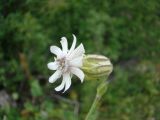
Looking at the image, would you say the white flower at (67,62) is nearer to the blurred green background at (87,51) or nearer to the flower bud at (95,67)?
the flower bud at (95,67)

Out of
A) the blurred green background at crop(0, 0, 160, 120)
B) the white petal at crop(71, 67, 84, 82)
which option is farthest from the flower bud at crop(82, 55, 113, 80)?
the blurred green background at crop(0, 0, 160, 120)

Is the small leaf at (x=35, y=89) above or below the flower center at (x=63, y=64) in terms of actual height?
below

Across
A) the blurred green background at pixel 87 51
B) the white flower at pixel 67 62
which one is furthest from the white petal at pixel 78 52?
the blurred green background at pixel 87 51

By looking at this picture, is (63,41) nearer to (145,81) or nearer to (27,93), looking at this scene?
(27,93)

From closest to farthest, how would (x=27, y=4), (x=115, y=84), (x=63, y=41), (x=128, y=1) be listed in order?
(x=63, y=41) < (x=27, y=4) < (x=115, y=84) < (x=128, y=1)

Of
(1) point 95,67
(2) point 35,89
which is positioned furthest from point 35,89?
(1) point 95,67

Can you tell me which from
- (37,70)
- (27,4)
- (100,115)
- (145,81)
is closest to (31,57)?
(37,70)

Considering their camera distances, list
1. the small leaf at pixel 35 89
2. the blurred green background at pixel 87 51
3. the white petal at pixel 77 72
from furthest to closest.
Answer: the blurred green background at pixel 87 51, the small leaf at pixel 35 89, the white petal at pixel 77 72

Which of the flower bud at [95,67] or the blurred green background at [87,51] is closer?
the flower bud at [95,67]
